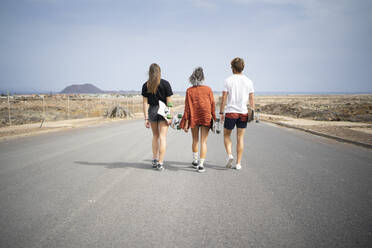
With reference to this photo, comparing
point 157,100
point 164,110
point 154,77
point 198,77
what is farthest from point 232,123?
point 154,77

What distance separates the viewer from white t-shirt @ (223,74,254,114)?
482 centimetres

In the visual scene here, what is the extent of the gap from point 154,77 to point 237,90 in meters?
1.70

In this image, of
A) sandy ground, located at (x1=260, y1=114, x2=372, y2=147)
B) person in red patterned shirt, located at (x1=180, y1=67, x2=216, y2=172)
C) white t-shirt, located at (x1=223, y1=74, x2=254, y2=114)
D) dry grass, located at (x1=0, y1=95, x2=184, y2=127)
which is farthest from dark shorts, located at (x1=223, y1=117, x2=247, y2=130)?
dry grass, located at (x1=0, y1=95, x2=184, y2=127)

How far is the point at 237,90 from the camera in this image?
482 cm

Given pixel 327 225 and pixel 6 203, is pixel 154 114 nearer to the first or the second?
pixel 6 203

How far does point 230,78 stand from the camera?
4.87m

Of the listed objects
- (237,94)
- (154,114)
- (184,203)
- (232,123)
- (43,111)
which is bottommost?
(184,203)

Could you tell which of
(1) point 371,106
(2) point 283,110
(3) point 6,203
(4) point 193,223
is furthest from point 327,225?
(2) point 283,110

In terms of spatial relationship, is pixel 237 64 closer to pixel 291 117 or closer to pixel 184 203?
pixel 184 203

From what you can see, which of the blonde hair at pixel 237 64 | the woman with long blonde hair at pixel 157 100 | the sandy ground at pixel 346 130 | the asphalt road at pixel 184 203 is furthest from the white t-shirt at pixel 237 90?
the sandy ground at pixel 346 130

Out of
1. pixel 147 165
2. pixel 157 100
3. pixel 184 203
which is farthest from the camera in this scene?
pixel 147 165

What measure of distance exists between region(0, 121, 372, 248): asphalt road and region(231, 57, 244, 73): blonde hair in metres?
2.14

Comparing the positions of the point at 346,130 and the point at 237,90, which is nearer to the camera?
the point at 237,90

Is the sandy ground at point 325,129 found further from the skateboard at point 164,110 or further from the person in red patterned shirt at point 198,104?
the skateboard at point 164,110
